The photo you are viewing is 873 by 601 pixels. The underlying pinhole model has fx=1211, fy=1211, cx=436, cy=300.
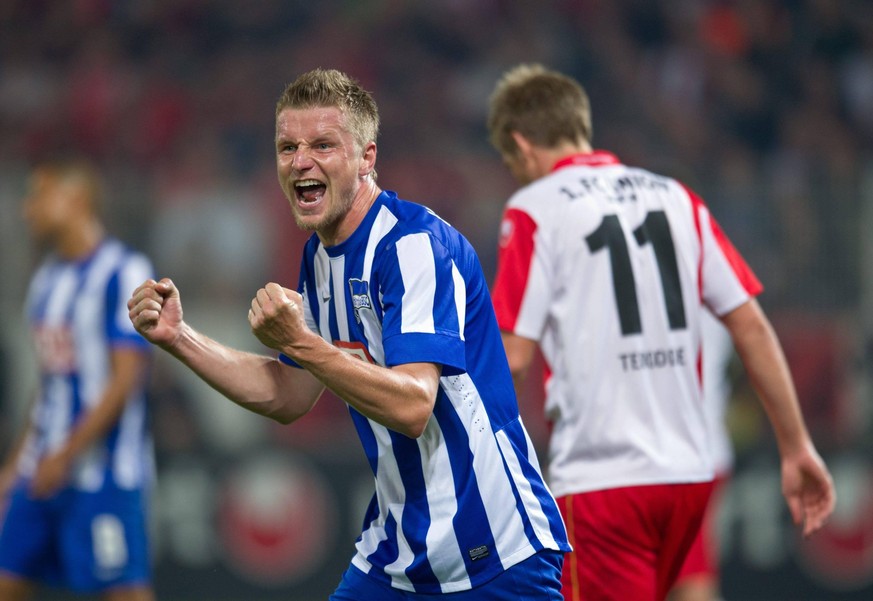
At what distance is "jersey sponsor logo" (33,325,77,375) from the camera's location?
5.88m

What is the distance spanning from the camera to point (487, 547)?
10.2ft

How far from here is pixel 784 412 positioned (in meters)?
4.13

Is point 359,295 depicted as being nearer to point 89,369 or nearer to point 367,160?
point 367,160

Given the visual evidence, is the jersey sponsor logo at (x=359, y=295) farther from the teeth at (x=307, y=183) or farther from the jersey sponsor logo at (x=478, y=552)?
the jersey sponsor logo at (x=478, y=552)

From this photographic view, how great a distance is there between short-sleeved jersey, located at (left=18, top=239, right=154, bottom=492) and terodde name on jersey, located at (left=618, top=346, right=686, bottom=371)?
106 inches

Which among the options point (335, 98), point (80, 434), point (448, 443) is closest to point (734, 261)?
point (448, 443)

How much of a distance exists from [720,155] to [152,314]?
24.9ft

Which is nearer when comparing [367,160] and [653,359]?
[367,160]

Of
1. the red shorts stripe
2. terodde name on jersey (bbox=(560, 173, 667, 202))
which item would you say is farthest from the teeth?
the red shorts stripe

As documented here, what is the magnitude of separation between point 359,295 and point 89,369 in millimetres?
3103

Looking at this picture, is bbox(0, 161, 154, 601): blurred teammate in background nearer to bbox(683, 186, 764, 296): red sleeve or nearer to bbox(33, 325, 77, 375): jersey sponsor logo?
bbox(33, 325, 77, 375): jersey sponsor logo

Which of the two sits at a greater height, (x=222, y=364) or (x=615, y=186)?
(x=615, y=186)

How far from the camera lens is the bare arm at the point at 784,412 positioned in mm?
4113

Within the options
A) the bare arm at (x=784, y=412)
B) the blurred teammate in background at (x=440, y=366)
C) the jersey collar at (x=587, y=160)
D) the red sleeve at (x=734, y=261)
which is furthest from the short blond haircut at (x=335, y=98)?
the bare arm at (x=784, y=412)
